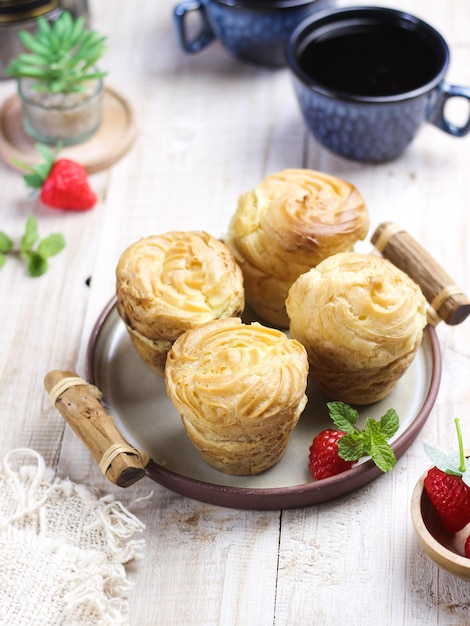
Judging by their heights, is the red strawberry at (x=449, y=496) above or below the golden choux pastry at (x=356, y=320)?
below

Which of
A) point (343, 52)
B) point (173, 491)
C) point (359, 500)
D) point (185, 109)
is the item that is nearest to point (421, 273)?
point (359, 500)

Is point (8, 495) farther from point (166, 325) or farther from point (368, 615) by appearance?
point (368, 615)

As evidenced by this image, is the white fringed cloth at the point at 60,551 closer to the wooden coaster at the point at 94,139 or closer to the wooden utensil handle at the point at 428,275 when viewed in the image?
the wooden utensil handle at the point at 428,275

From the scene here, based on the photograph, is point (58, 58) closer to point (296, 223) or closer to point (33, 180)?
point (33, 180)

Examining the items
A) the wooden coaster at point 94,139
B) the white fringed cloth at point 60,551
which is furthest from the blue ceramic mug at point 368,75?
the white fringed cloth at point 60,551

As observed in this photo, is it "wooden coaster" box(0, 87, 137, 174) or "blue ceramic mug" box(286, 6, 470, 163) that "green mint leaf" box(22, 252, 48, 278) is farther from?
"blue ceramic mug" box(286, 6, 470, 163)

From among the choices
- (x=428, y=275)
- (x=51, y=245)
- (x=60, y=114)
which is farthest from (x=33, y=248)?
(x=428, y=275)
